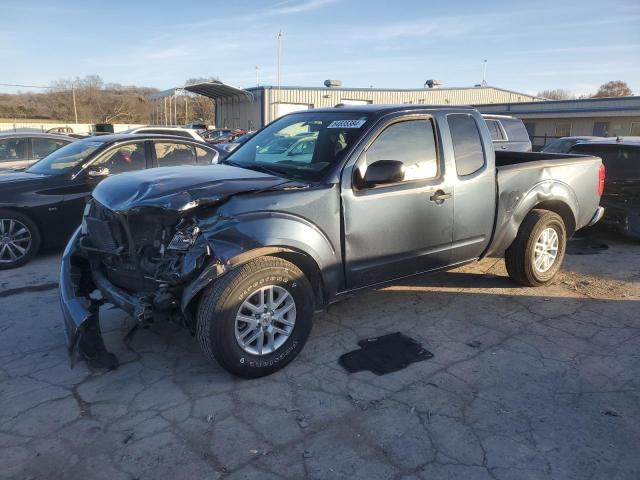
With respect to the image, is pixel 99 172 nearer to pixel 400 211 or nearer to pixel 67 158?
pixel 67 158

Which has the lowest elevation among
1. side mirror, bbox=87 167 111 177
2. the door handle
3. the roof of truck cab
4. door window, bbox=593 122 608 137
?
the door handle

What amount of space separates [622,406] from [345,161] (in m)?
2.55

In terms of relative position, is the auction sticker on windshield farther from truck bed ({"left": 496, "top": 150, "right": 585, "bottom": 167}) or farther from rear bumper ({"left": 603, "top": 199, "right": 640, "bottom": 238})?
rear bumper ({"left": 603, "top": 199, "right": 640, "bottom": 238})

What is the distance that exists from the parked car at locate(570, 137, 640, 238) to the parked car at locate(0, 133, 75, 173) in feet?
30.5

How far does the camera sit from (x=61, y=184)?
21.0ft

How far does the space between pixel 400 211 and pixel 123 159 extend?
15.1 feet

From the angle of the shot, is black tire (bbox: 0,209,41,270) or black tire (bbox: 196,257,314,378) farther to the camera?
black tire (bbox: 0,209,41,270)

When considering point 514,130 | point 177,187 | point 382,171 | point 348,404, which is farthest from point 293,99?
point 348,404

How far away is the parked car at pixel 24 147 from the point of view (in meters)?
8.90

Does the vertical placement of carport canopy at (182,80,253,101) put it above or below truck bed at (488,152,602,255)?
above

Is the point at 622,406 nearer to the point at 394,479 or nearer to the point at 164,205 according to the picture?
the point at 394,479

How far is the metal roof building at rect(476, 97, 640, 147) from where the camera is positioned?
2823cm

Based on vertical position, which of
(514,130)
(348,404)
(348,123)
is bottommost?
(348,404)

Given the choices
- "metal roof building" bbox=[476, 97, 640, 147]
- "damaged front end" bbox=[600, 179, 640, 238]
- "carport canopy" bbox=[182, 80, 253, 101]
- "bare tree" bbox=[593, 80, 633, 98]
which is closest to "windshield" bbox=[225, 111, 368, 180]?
"damaged front end" bbox=[600, 179, 640, 238]
